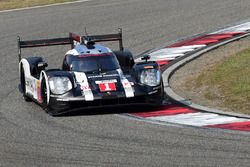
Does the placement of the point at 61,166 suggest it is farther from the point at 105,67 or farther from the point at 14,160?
the point at 105,67

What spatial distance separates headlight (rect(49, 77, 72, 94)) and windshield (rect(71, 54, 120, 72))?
0.73 m

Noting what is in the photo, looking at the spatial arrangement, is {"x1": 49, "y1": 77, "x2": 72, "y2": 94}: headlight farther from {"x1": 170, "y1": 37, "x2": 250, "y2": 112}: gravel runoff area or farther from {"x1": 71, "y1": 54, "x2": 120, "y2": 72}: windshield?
{"x1": 170, "y1": 37, "x2": 250, "y2": 112}: gravel runoff area

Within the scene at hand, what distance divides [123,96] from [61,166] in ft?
14.1

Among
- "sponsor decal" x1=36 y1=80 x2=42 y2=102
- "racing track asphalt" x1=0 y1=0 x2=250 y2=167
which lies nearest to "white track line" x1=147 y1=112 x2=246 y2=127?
"racing track asphalt" x1=0 y1=0 x2=250 y2=167

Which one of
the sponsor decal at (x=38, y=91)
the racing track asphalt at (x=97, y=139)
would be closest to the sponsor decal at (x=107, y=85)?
the racing track asphalt at (x=97, y=139)

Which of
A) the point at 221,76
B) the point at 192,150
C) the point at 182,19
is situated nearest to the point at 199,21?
the point at 182,19

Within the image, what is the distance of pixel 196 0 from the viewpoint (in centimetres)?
3316

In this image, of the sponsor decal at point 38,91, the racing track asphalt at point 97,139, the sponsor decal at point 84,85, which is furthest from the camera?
the sponsor decal at point 38,91

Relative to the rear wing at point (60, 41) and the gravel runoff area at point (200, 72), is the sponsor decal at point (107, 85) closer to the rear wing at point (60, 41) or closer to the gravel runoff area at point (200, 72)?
the gravel runoff area at point (200, 72)

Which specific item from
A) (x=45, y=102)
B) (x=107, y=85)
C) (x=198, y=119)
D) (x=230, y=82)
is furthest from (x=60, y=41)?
(x=198, y=119)

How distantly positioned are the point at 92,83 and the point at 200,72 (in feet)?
14.8

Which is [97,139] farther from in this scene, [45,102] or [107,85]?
[45,102]

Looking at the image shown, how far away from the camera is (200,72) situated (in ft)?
66.7

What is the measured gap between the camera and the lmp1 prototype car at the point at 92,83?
53.1 feet
